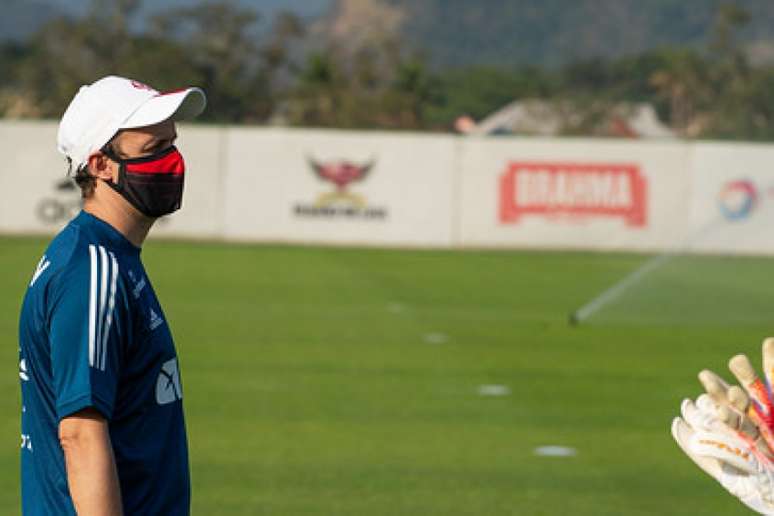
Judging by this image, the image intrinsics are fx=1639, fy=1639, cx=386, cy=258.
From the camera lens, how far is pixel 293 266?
85.0 ft

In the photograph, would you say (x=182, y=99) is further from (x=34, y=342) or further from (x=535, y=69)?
(x=535, y=69)

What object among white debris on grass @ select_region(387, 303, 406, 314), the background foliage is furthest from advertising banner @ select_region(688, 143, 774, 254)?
the background foliage

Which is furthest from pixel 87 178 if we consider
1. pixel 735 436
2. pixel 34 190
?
pixel 34 190

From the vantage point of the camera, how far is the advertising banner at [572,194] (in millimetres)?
32219

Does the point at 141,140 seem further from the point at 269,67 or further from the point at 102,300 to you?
the point at 269,67

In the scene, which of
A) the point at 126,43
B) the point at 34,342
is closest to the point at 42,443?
the point at 34,342

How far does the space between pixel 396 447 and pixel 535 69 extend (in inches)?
5040

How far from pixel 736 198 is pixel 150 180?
96.9 feet

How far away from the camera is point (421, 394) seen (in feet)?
40.2

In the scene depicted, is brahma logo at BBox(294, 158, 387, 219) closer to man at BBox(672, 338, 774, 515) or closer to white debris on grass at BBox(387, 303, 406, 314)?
white debris on grass at BBox(387, 303, 406, 314)

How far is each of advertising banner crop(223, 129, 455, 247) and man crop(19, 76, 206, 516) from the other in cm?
2774

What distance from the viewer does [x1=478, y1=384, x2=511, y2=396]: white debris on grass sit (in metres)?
12.4

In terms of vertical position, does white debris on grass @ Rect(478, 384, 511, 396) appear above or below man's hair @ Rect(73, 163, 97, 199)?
below

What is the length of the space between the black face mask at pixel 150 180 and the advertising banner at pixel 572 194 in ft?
92.3
